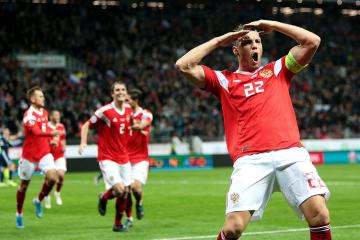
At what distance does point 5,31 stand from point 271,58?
1672 centimetres

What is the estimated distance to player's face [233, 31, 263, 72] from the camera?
25.5ft

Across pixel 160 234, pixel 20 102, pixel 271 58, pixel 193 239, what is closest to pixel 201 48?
pixel 193 239

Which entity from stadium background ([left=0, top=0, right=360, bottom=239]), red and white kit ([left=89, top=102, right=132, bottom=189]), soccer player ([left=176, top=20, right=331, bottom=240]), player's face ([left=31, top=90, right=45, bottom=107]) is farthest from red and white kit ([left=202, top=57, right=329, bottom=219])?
stadium background ([left=0, top=0, right=360, bottom=239])

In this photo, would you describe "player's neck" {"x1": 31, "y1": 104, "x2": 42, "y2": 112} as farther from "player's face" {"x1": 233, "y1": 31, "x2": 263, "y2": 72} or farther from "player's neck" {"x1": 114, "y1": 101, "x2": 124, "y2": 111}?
"player's face" {"x1": 233, "y1": 31, "x2": 263, "y2": 72}

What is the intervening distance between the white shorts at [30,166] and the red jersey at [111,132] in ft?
5.28

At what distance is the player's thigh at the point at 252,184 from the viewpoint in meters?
7.50

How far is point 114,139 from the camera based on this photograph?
14648mm

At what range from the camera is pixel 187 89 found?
148ft

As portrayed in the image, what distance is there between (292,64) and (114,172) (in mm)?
7160

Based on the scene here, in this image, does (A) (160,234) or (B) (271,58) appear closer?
(A) (160,234)

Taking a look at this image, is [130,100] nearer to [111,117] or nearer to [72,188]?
[111,117]

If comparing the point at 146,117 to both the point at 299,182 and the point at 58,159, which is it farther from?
the point at 299,182

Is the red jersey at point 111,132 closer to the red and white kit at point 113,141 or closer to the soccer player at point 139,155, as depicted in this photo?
the red and white kit at point 113,141

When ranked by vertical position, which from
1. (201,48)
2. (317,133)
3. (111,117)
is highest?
(201,48)
